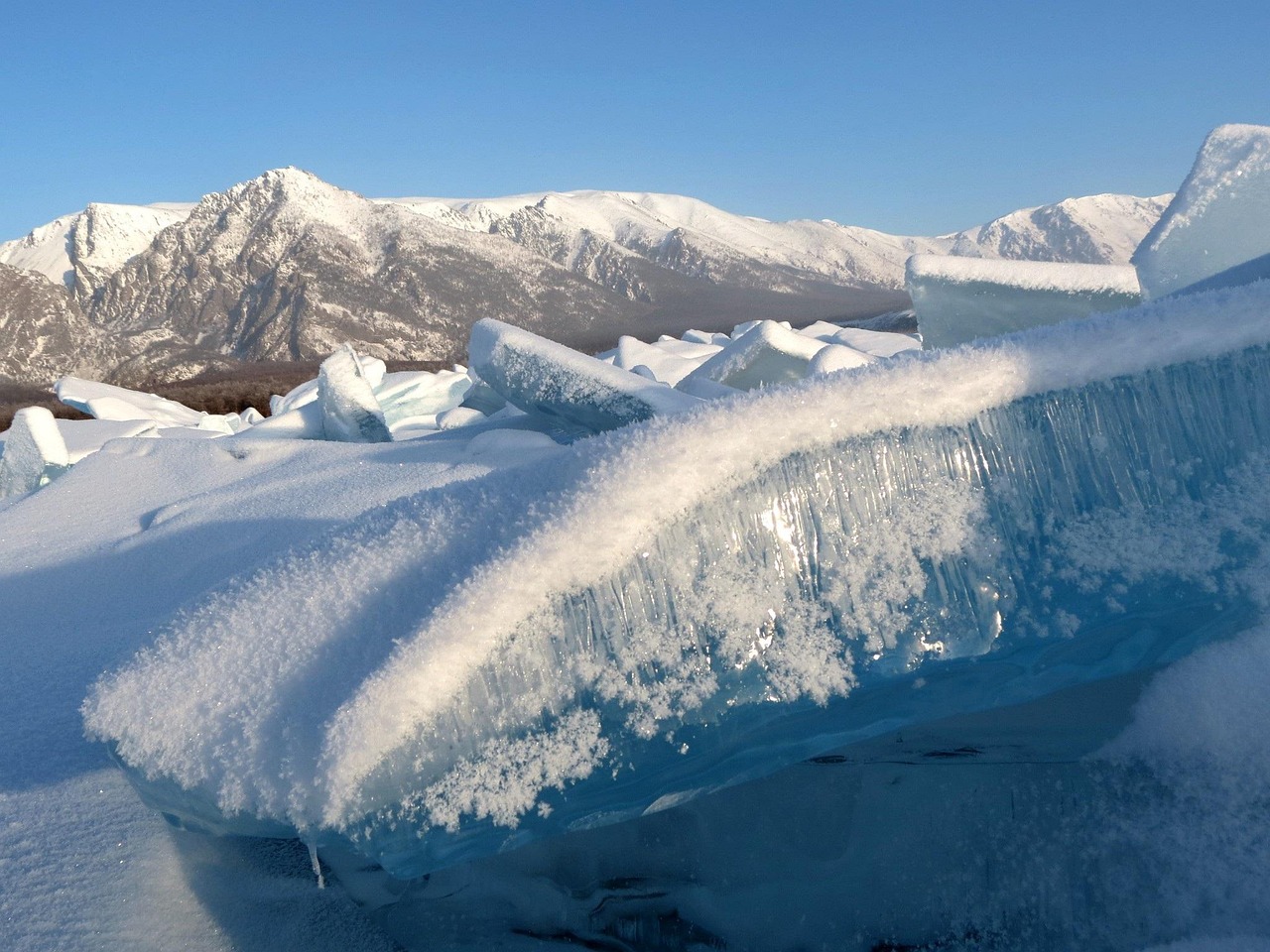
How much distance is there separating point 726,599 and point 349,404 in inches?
147

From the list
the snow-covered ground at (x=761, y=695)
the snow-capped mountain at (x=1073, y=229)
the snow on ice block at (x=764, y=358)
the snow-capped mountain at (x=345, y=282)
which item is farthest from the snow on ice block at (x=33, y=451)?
the snow-capped mountain at (x=1073, y=229)

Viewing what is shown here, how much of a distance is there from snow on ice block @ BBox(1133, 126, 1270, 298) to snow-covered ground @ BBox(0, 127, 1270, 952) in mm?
1364

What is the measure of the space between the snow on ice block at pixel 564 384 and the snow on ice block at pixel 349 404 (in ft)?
5.84

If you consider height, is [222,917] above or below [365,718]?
below

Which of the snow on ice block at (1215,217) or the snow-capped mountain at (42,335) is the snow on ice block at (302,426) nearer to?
the snow on ice block at (1215,217)

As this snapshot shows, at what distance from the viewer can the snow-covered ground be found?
3.14 feet

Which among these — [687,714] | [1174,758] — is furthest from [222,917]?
[1174,758]

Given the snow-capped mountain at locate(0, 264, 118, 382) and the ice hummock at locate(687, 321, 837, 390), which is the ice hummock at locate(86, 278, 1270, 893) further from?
the snow-capped mountain at locate(0, 264, 118, 382)

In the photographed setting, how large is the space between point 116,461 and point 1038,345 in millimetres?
3456

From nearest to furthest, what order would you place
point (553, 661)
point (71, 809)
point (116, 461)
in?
point (553, 661)
point (71, 809)
point (116, 461)

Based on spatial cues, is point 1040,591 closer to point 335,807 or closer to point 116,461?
point 335,807

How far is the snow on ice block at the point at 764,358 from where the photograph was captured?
353 centimetres

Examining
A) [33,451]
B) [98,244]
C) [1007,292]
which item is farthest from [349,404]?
[98,244]

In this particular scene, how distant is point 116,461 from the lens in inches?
131
